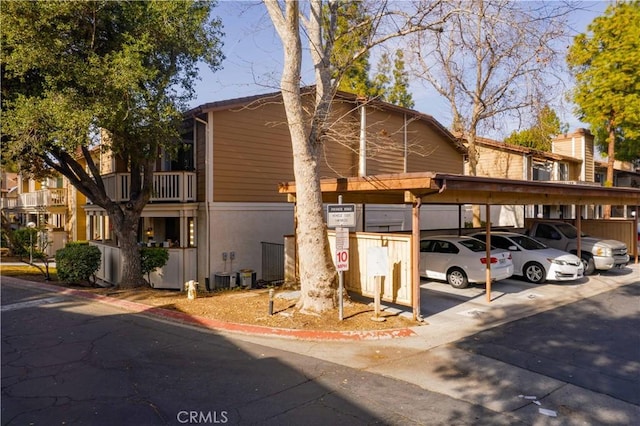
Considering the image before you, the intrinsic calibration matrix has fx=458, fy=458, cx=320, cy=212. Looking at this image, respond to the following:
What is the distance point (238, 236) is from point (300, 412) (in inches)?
452

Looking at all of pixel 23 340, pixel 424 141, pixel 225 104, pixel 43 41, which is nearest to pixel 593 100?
pixel 424 141

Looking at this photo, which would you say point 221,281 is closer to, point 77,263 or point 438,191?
point 77,263

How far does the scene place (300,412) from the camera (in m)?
5.49

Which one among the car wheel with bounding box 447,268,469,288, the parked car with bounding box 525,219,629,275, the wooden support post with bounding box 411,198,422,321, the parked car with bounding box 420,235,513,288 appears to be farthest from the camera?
the parked car with bounding box 525,219,629,275

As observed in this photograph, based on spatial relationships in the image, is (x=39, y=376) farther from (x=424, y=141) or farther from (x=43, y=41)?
(x=424, y=141)

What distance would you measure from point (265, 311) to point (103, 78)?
23.3 feet

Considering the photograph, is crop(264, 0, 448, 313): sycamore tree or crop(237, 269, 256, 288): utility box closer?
crop(264, 0, 448, 313): sycamore tree

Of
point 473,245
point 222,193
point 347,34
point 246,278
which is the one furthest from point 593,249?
point 222,193

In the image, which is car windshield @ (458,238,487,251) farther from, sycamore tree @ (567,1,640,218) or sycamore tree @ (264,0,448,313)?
sycamore tree @ (567,1,640,218)

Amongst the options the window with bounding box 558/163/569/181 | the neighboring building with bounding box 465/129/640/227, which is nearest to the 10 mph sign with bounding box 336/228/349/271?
the neighboring building with bounding box 465/129/640/227

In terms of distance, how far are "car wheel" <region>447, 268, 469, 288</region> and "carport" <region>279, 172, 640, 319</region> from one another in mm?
1520

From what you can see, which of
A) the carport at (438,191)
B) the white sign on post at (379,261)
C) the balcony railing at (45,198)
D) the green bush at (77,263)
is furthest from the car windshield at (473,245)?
the balcony railing at (45,198)

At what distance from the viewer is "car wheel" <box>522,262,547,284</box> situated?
14.6m

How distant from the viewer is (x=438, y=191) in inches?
368
